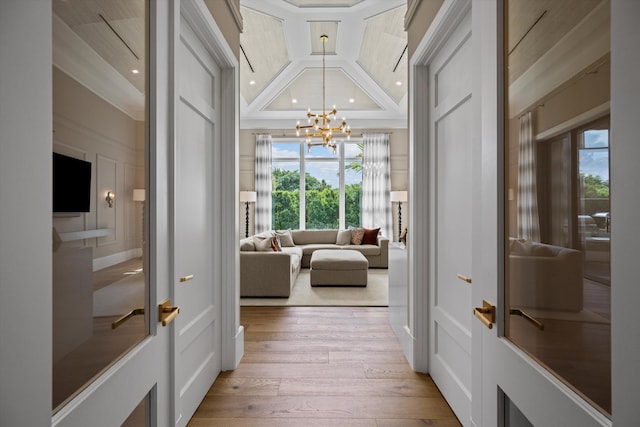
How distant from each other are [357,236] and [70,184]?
716cm

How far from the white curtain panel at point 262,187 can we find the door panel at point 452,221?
251 inches

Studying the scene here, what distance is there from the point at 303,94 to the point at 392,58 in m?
2.15

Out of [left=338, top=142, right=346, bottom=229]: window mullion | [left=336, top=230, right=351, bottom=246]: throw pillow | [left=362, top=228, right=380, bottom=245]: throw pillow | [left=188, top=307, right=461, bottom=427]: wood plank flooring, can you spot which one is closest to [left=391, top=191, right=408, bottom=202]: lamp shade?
[left=362, top=228, right=380, bottom=245]: throw pillow

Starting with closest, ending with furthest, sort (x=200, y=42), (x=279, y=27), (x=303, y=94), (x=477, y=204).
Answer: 1. (x=477, y=204)
2. (x=200, y=42)
3. (x=279, y=27)
4. (x=303, y=94)

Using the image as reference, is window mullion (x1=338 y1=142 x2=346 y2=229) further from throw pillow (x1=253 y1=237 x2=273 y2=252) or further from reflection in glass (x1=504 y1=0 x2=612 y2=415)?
reflection in glass (x1=504 y1=0 x2=612 y2=415)

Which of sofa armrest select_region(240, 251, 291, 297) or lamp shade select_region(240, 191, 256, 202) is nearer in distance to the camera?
sofa armrest select_region(240, 251, 291, 297)

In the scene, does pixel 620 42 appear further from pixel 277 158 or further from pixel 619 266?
pixel 277 158

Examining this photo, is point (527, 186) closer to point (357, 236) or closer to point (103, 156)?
point (103, 156)

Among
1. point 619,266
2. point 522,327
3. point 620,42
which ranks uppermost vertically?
point 620,42

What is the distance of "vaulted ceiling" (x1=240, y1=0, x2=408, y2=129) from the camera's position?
5.18 m

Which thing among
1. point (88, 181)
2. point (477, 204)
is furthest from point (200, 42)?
point (477, 204)

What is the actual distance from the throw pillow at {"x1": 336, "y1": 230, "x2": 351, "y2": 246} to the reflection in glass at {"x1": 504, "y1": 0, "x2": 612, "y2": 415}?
6917mm

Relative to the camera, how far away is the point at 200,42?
2086mm

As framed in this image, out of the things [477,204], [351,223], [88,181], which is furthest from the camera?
[351,223]
